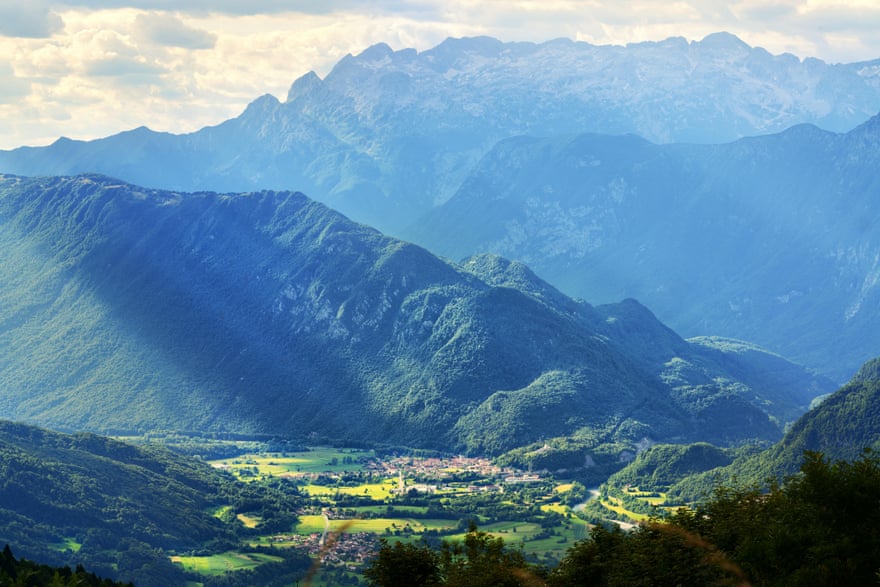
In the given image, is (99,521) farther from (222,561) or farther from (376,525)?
(376,525)

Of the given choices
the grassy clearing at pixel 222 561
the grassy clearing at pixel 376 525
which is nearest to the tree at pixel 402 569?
the grassy clearing at pixel 222 561

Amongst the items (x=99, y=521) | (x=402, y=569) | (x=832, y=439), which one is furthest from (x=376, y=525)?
(x=402, y=569)

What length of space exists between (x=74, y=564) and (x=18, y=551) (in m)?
7.38

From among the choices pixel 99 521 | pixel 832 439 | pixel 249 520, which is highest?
pixel 832 439

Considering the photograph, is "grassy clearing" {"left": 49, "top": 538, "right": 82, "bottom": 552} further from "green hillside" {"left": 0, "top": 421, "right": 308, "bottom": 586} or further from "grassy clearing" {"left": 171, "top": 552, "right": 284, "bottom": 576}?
"grassy clearing" {"left": 171, "top": 552, "right": 284, "bottom": 576}

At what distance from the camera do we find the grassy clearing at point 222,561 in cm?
16700

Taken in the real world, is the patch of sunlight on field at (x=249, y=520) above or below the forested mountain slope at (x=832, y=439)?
below

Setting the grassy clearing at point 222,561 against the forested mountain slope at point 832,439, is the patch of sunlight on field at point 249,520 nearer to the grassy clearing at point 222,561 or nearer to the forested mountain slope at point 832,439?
the grassy clearing at point 222,561

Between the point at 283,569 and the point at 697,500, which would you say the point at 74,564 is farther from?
the point at 697,500

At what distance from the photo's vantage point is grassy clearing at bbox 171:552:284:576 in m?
167

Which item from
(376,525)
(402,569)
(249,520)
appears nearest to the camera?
(402,569)

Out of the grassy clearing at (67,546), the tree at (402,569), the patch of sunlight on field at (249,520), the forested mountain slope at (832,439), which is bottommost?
the tree at (402,569)

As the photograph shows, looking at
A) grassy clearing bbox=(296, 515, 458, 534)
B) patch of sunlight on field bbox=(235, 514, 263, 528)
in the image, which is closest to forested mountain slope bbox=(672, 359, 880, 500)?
grassy clearing bbox=(296, 515, 458, 534)

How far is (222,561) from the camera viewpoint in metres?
172
